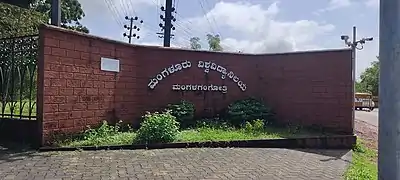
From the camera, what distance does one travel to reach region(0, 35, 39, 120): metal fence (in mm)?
7793

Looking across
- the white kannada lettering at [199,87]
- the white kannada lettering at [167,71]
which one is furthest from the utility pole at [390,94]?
the white kannada lettering at [199,87]

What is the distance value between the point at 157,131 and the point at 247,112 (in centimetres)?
310

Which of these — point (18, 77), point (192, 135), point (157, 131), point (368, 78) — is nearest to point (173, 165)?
point (157, 131)

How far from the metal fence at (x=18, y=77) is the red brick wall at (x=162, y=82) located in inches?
24.4

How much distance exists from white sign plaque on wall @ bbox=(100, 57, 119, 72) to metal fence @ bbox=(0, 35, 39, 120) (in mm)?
1349

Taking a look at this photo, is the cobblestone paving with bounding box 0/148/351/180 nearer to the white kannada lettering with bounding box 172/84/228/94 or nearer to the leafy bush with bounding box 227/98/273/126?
the leafy bush with bounding box 227/98/273/126

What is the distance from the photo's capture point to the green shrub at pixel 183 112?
957 centimetres

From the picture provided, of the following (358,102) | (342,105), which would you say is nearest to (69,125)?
(342,105)

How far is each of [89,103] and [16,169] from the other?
2.71 m

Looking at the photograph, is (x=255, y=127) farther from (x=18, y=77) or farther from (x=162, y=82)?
(x=18, y=77)

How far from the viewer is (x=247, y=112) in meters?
10.1

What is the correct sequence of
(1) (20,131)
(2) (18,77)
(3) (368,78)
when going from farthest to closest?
(3) (368,78) → (2) (18,77) → (1) (20,131)

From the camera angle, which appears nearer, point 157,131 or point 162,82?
point 157,131

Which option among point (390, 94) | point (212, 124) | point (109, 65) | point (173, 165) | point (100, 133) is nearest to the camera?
point (390, 94)
